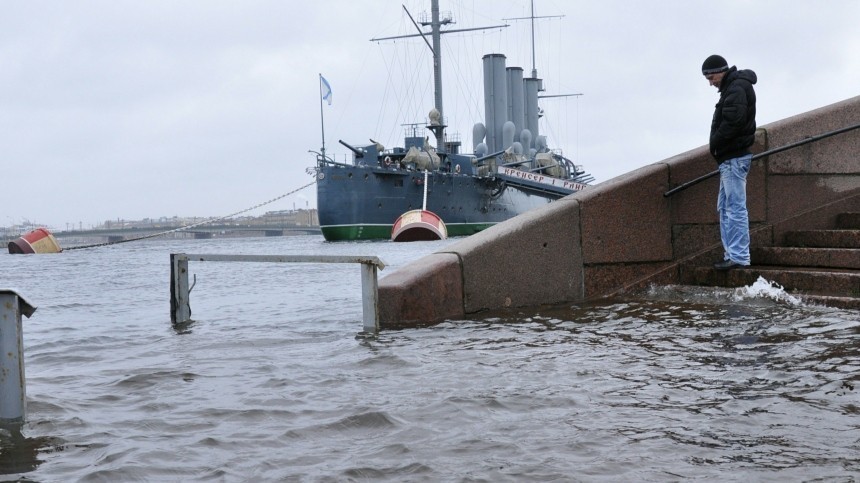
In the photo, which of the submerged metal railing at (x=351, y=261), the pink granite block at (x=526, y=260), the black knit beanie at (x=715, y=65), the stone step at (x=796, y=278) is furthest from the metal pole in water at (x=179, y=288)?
the black knit beanie at (x=715, y=65)

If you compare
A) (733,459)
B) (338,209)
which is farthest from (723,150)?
(338,209)

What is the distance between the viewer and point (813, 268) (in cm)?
702

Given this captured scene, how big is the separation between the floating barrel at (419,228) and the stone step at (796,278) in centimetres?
2942

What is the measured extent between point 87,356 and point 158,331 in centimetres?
137

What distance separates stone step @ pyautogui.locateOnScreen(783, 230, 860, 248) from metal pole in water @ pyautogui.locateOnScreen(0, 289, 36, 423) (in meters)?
6.41

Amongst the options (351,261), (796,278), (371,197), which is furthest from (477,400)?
(371,197)

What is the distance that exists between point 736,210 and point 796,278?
0.72m

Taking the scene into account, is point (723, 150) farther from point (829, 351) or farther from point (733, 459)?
point (733, 459)

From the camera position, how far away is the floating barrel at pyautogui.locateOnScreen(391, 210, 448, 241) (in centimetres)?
3681

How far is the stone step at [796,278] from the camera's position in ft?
21.1

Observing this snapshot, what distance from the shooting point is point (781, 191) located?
25.5 feet

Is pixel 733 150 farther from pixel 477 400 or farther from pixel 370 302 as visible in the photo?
pixel 477 400

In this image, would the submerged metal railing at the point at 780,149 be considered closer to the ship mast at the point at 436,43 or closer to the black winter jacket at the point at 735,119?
the black winter jacket at the point at 735,119

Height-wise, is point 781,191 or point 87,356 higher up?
point 781,191
